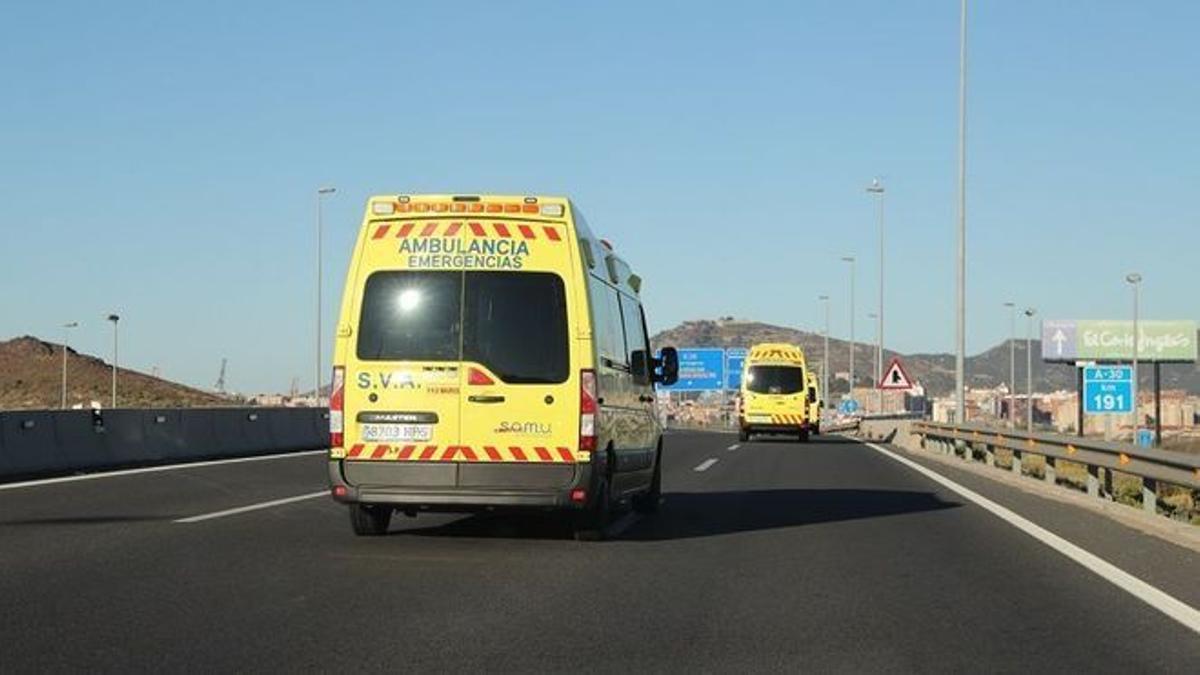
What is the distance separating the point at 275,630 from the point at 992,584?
5.19 metres

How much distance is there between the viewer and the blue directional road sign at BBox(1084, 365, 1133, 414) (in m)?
46.0

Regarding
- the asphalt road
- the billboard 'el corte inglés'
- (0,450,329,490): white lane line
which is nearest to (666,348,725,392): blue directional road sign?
the billboard 'el corte inglés'

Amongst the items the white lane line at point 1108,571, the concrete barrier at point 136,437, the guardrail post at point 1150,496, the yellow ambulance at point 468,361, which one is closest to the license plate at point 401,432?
the yellow ambulance at point 468,361

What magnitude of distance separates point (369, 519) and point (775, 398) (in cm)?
3323

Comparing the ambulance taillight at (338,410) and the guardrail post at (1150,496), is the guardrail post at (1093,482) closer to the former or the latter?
the guardrail post at (1150,496)

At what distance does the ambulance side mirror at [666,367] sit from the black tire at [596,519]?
2.74 meters

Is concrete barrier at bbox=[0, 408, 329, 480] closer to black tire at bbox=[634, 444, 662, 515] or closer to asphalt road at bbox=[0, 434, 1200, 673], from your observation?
asphalt road at bbox=[0, 434, 1200, 673]

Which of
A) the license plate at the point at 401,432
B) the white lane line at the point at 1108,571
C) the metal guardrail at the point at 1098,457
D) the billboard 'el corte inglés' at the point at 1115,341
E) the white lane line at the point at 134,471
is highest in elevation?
the billboard 'el corte inglés' at the point at 1115,341

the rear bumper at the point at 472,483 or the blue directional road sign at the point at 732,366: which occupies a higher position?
the blue directional road sign at the point at 732,366

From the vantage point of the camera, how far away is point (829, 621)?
28.2 ft

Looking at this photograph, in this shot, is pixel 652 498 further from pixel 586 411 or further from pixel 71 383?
pixel 71 383

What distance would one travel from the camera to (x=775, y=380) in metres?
45.2

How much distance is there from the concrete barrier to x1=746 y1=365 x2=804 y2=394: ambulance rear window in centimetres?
1767

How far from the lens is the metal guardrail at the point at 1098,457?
1438cm
